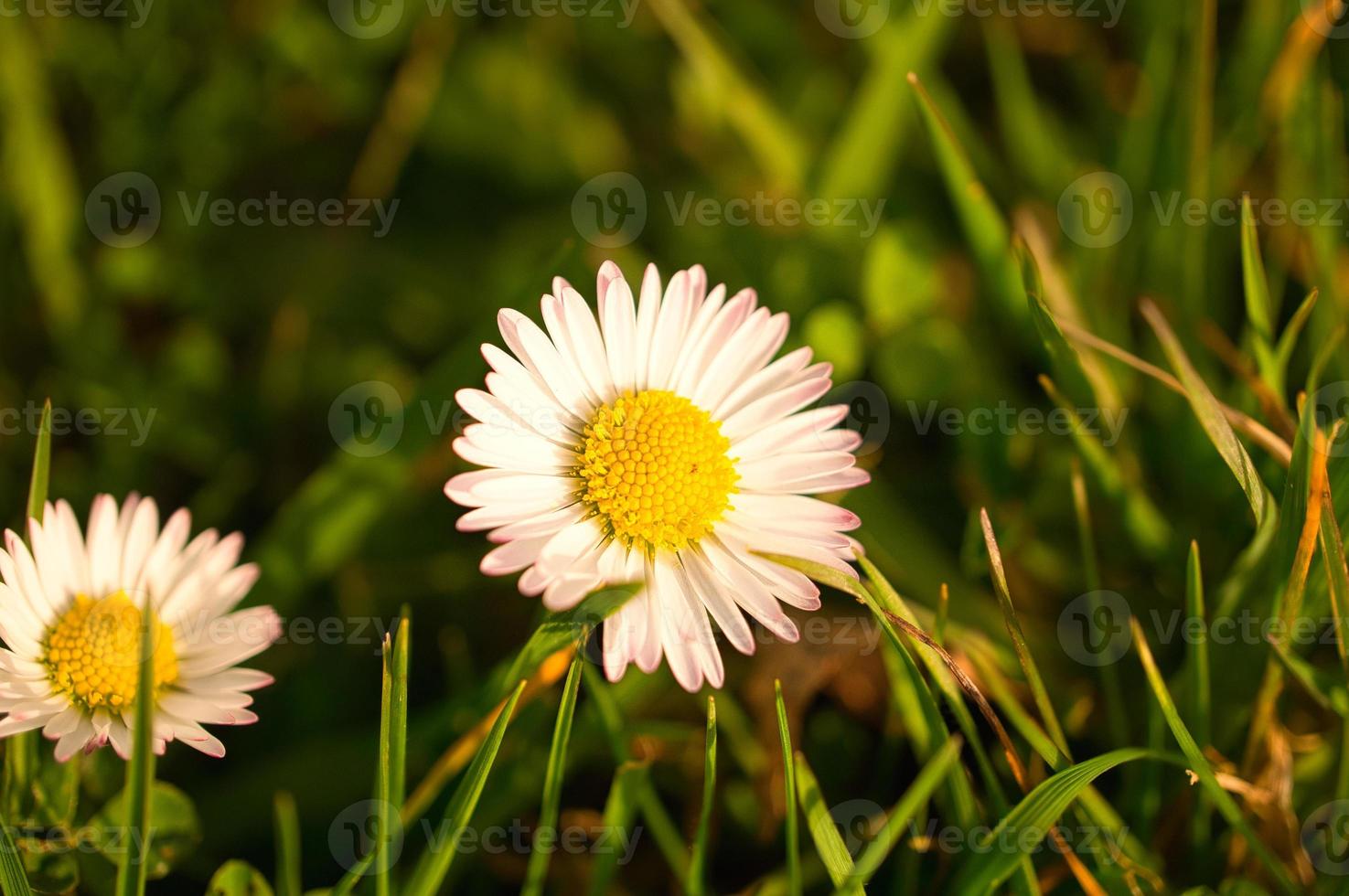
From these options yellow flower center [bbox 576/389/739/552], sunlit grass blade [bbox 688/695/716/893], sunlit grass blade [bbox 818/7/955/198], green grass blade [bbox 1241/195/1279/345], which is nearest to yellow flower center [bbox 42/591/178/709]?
yellow flower center [bbox 576/389/739/552]

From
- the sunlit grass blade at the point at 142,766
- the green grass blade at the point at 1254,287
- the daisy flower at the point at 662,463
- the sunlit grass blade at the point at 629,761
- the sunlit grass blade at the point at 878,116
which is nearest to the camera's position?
the sunlit grass blade at the point at 142,766

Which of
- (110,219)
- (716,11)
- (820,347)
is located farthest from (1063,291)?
(110,219)

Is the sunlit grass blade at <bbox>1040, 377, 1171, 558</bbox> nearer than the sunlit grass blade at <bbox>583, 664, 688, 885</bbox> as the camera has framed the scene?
No

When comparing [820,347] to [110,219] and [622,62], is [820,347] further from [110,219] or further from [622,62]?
[110,219]

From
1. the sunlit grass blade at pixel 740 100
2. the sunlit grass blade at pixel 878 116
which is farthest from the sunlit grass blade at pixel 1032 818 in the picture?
the sunlit grass blade at pixel 740 100

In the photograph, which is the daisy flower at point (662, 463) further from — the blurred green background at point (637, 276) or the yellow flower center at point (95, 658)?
the yellow flower center at point (95, 658)

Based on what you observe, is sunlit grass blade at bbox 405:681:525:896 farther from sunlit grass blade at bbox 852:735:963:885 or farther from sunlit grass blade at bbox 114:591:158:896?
sunlit grass blade at bbox 852:735:963:885

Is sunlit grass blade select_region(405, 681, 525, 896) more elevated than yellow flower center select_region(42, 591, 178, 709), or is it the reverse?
yellow flower center select_region(42, 591, 178, 709)
